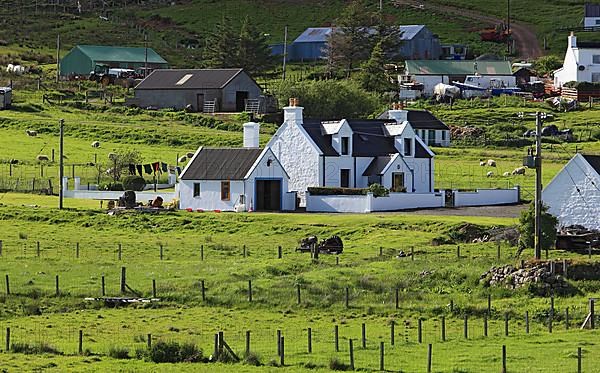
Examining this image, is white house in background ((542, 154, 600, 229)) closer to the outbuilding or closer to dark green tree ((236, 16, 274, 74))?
the outbuilding

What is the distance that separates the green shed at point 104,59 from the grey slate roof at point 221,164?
2660 inches

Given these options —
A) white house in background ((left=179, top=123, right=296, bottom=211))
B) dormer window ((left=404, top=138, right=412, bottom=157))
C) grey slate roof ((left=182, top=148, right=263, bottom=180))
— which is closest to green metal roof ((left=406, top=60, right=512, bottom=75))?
dormer window ((left=404, top=138, right=412, bottom=157))

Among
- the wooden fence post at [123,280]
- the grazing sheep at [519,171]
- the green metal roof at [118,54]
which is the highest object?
the green metal roof at [118,54]

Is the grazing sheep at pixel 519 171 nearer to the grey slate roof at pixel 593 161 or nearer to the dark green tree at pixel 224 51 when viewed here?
the grey slate roof at pixel 593 161

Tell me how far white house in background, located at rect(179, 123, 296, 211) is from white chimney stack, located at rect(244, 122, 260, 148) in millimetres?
4982

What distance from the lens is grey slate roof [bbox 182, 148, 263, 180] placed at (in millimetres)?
82062

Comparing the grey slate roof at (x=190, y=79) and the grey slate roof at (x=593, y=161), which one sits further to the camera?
the grey slate roof at (x=190, y=79)

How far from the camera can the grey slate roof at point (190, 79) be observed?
130000 millimetres

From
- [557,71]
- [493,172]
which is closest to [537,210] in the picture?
[493,172]

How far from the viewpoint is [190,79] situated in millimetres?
131500

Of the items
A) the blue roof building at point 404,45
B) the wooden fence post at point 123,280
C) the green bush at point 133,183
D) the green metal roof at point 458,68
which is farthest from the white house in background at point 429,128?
the blue roof building at point 404,45

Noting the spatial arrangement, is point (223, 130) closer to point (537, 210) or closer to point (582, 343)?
point (537, 210)

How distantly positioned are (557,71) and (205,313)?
4207 inches

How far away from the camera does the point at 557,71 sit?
498 feet
